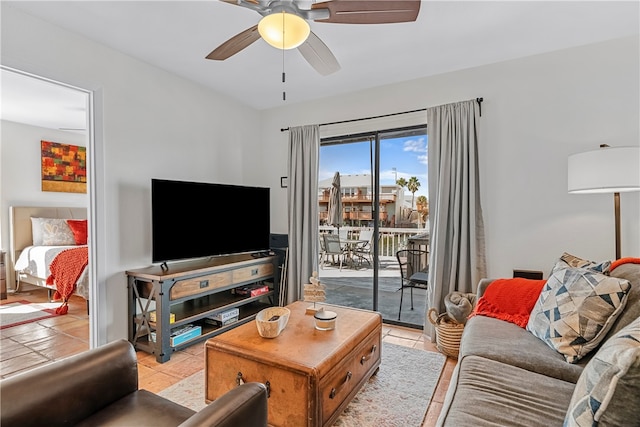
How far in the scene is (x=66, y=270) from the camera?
12.2 feet

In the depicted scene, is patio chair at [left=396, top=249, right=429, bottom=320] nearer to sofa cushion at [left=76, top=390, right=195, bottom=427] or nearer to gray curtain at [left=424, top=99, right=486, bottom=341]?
gray curtain at [left=424, top=99, right=486, bottom=341]

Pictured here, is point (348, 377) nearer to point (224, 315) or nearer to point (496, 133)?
point (224, 315)

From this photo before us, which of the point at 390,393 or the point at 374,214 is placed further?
the point at 374,214

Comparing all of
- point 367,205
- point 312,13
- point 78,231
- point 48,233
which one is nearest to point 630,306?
point 312,13

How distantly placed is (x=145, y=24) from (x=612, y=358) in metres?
3.03

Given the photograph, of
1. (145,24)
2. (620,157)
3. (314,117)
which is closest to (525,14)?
(620,157)

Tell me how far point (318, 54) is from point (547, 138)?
2071mm

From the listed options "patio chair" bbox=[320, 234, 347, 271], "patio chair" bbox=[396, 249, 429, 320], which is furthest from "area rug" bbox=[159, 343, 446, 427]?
"patio chair" bbox=[320, 234, 347, 271]

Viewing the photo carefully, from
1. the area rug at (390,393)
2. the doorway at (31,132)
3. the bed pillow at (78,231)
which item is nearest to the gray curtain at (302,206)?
the area rug at (390,393)

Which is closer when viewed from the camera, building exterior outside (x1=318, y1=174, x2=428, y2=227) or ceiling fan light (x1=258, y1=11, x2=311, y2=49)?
ceiling fan light (x1=258, y1=11, x2=311, y2=49)

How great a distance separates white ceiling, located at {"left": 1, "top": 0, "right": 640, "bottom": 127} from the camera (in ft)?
6.98

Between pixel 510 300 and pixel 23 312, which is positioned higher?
pixel 510 300

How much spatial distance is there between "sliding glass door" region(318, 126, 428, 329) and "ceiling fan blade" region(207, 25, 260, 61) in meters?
1.92

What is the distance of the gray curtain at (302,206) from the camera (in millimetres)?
3740
